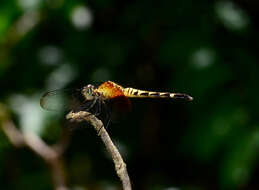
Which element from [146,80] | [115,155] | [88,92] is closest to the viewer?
[115,155]

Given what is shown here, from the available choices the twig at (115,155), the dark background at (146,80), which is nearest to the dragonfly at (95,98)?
the dark background at (146,80)

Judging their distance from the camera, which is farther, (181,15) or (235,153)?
(181,15)

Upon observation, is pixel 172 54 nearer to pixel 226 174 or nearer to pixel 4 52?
pixel 226 174

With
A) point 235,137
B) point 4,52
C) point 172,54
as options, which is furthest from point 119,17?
point 235,137

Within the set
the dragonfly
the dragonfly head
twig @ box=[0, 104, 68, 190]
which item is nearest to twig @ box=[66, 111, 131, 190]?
the dragonfly

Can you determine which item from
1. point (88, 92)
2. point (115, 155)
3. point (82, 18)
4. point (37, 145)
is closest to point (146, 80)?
point (82, 18)

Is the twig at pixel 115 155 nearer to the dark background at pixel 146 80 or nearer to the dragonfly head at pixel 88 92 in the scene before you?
the dragonfly head at pixel 88 92

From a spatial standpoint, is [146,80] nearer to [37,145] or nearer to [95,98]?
[37,145]

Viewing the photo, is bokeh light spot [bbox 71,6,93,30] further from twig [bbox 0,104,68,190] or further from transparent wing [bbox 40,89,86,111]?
twig [bbox 0,104,68,190]
